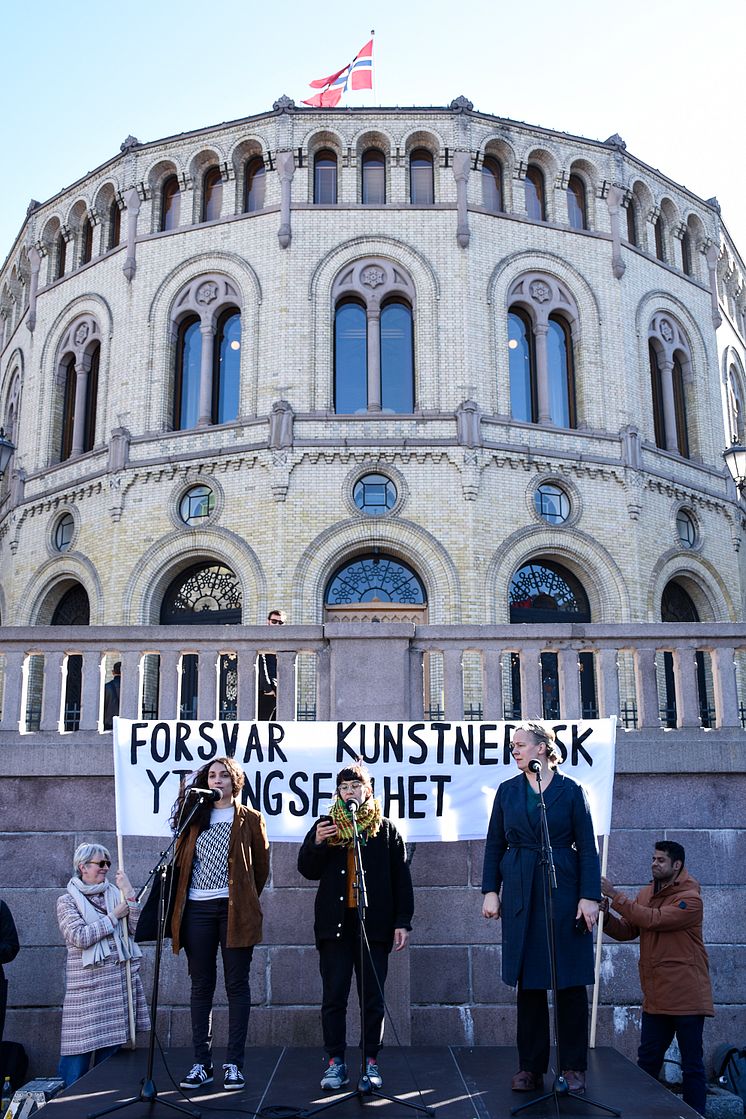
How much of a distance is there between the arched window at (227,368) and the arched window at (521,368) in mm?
6142

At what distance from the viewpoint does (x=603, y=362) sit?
80.3 feet

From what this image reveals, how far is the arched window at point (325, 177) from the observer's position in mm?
24641

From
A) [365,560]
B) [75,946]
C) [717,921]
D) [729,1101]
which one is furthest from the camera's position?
[365,560]

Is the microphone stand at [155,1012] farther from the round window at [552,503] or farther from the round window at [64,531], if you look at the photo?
the round window at [64,531]

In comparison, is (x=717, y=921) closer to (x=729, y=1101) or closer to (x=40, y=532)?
(x=729, y=1101)

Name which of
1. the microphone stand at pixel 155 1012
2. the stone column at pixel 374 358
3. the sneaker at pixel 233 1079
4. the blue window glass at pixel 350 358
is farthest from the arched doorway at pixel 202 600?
the sneaker at pixel 233 1079

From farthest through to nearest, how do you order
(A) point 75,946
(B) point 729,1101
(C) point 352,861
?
(B) point 729,1101, (A) point 75,946, (C) point 352,861

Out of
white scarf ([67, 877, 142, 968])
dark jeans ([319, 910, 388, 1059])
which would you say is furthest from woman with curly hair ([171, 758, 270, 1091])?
white scarf ([67, 877, 142, 968])

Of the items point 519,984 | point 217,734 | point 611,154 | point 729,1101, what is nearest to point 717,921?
point 729,1101

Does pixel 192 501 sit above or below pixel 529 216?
below

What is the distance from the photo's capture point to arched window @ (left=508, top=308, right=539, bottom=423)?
24031 millimetres

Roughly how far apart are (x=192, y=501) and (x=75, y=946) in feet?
54.9

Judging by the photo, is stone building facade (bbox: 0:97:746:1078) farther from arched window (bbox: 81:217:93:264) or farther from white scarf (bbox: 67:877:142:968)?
white scarf (bbox: 67:877:142:968)

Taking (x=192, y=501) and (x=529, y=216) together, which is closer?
(x=192, y=501)
